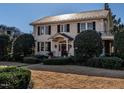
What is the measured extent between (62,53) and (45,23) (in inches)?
170

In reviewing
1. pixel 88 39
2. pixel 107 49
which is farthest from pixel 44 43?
pixel 88 39

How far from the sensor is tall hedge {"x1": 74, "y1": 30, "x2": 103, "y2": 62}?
20.4 meters

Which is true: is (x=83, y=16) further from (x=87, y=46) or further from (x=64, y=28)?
(x=87, y=46)

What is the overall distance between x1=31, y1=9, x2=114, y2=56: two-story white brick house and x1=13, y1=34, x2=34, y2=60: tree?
2.30 m

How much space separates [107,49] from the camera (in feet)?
88.3

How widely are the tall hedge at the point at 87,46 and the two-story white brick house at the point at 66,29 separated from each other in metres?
4.85

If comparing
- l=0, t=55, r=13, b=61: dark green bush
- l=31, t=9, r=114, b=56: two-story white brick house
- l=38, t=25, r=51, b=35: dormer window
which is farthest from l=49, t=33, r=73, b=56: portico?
l=0, t=55, r=13, b=61: dark green bush

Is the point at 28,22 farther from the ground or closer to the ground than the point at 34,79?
farther from the ground

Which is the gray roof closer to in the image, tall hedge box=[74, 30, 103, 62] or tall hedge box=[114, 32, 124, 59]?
tall hedge box=[74, 30, 103, 62]

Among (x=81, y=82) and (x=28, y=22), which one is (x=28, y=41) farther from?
(x=81, y=82)

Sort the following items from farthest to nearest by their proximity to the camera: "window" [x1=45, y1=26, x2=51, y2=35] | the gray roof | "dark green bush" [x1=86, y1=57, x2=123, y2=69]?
→ "window" [x1=45, y1=26, x2=51, y2=35]
the gray roof
"dark green bush" [x1=86, y1=57, x2=123, y2=69]

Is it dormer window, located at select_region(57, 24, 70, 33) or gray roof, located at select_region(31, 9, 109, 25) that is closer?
gray roof, located at select_region(31, 9, 109, 25)

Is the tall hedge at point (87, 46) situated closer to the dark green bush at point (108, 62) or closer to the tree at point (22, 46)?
the dark green bush at point (108, 62)

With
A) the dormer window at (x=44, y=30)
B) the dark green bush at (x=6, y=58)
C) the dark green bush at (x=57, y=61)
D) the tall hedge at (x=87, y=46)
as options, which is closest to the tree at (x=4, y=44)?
the dark green bush at (x=6, y=58)
